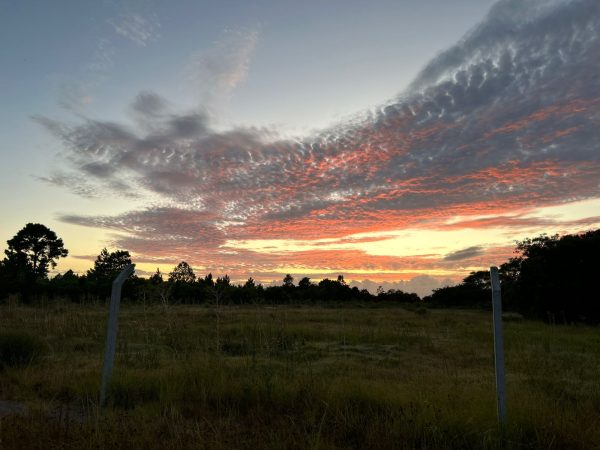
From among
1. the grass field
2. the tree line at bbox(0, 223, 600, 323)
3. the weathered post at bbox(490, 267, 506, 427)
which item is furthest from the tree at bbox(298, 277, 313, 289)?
the weathered post at bbox(490, 267, 506, 427)

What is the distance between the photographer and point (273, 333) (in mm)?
16562

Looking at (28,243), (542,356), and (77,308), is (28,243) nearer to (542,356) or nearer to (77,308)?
(77,308)

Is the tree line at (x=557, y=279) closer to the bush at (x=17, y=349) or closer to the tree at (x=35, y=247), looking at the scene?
the bush at (x=17, y=349)

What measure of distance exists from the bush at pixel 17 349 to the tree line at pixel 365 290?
273cm

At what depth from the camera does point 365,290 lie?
256 ft

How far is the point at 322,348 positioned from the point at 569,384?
718cm

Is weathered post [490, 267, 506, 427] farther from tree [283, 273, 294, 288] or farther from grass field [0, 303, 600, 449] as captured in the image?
tree [283, 273, 294, 288]

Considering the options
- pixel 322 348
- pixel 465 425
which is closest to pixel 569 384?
pixel 465 425

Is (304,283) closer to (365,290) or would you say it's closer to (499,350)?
(365,290)

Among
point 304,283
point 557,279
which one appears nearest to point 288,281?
point 304,283

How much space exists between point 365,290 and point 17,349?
2799 inches

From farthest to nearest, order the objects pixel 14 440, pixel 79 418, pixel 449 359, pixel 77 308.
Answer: pixel 77 308 < pixel 449 359 < pixel 79 418 < pixel 14 440

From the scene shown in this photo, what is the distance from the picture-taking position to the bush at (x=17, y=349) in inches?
378

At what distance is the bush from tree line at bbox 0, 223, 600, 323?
2735 millimetres
